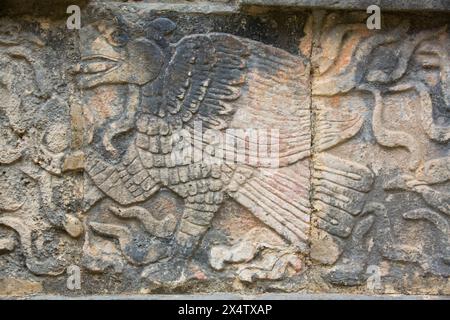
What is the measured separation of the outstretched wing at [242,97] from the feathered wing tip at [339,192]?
162 mm

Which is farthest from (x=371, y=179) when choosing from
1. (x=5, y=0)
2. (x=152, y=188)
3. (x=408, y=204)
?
(x=5, y=0)

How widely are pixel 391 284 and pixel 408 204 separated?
1.45 ft

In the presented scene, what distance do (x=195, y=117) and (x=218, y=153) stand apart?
0.23 meters

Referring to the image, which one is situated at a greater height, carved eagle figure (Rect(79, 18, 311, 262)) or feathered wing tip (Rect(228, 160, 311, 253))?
carved eagle figure (Rect(79, 18, 311, 262))

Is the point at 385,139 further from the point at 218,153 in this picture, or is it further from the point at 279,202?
the point at 218,153

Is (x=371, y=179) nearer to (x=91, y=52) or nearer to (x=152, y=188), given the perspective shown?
(x=152, y=188)

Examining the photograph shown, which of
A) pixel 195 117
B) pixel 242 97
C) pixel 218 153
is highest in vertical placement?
pixel 242 97

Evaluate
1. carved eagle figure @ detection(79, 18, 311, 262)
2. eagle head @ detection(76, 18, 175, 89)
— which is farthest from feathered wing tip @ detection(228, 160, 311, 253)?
eagle head @ detection(76, 18, 175, 89)

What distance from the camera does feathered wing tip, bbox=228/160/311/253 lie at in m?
4.34

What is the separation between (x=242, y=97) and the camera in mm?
4355

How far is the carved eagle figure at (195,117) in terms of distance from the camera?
4.32m

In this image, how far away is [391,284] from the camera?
14.3ft

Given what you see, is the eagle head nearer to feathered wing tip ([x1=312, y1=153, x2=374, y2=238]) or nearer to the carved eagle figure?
the carved eagle figure

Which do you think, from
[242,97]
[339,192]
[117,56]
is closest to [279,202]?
[339,192]
